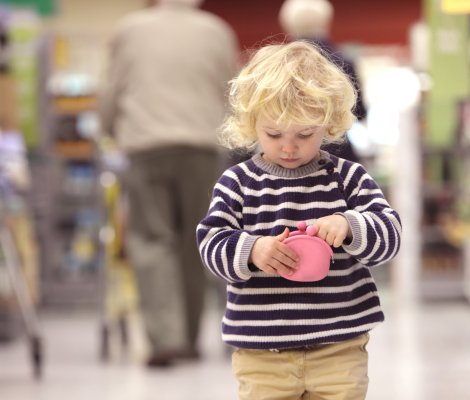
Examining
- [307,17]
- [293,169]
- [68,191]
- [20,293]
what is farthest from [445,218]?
[293,169]

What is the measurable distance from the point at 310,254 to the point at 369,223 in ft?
0.47

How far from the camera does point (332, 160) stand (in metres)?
2.21

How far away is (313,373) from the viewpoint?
6.97ft

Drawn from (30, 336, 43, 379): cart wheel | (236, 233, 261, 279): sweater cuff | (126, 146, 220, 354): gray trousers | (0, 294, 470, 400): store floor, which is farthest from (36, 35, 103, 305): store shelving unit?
(236, 233, 261, 279): sweater cuff

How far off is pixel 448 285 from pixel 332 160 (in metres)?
7.27

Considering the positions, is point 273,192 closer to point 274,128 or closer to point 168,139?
point 274,128

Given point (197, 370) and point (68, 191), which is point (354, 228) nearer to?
point (197, 370)

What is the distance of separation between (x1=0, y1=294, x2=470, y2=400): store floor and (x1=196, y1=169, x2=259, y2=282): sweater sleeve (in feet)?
6.22

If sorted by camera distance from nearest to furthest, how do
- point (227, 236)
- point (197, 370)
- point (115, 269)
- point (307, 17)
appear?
point (227, 236) → point (307, 17) → point (197, 370) → point (115, 269)

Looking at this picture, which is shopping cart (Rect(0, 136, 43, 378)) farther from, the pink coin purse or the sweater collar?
the pink coin purse

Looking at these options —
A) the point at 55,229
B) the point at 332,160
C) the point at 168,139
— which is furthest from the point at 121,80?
the point at 55,229

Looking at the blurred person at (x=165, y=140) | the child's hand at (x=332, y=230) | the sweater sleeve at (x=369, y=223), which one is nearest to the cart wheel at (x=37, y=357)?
the blurred person at (x=165, y=140)

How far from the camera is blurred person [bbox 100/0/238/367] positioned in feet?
16.3

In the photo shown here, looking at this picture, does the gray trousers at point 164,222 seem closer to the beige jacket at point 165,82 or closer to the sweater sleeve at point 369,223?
the beige jacket at point 165,82
